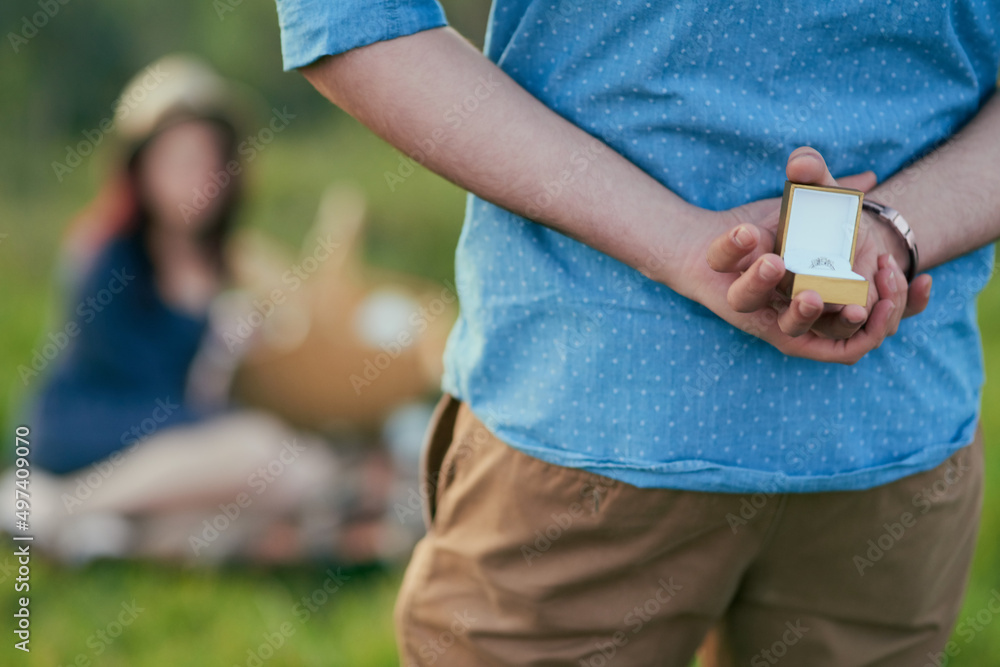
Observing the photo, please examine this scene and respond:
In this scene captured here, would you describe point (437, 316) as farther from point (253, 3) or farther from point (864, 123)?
point (253, 3)

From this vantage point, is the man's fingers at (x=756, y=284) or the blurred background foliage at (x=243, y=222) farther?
the blurred background foliage at (x=243, y=222)

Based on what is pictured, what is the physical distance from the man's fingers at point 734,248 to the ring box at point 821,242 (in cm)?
4

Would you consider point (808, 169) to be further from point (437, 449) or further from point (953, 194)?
point (437, 449)

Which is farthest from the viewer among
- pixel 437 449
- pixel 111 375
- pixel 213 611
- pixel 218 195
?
pixel 218 195

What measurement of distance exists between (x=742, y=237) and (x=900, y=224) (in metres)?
0.20

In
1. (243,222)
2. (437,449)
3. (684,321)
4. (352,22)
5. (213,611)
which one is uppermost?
(352,22)

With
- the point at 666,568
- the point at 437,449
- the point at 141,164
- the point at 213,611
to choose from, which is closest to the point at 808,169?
the point at 666,568

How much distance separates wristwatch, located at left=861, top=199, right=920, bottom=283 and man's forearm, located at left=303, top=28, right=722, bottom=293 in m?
0.17

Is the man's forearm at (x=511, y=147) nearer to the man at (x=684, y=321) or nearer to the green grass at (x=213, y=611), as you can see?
the man at (x=684, y=321)

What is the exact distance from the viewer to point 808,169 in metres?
0.76

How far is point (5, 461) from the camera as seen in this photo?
2.50m

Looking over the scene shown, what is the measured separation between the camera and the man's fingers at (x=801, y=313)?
0.73 metres

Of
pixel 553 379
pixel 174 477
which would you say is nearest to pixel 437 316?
pixel 174 477

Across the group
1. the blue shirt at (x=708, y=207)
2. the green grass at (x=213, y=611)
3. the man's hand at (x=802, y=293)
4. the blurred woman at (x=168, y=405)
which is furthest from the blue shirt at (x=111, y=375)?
the man's hand at (x=802, y=293)
